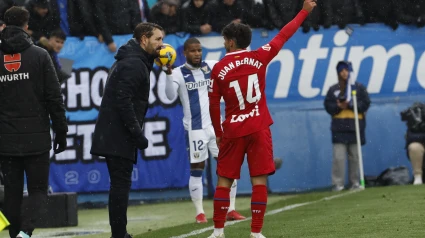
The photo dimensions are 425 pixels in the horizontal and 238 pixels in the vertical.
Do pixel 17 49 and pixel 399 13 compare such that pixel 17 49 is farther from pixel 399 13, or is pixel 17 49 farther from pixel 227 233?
pixel 399 13

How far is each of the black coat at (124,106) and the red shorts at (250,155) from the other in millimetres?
847

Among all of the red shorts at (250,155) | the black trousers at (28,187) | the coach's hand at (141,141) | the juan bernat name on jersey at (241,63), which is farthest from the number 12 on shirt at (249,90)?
the black trousers at (28,187)

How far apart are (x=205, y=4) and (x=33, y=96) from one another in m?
8.85

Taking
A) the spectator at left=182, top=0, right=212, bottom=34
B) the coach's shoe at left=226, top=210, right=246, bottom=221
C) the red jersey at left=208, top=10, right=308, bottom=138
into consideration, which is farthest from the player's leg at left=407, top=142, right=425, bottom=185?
the red jersey at left=208, top=10, right=308, bottom=138

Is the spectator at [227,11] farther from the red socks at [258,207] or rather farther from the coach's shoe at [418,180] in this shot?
the red socks at [258,207]

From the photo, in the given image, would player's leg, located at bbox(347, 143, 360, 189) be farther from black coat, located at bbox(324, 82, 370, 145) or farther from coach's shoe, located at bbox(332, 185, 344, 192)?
coach's shoe, located at bbox(332, 185, 344, 192)

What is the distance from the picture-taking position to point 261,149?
379 inches

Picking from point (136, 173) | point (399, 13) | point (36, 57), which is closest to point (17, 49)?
point (36, 57)

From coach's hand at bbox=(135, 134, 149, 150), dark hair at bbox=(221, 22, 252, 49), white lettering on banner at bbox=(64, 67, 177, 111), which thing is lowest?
coach's hand at bbox=(135, 134, 149, 150)

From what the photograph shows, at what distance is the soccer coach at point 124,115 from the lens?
9.32 meters

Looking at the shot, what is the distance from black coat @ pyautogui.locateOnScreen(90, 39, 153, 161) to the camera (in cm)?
930

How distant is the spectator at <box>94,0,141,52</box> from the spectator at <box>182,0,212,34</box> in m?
0.81

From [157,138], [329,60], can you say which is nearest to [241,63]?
[157,138]

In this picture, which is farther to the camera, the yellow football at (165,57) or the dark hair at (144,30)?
the yellow football at (165,57)
